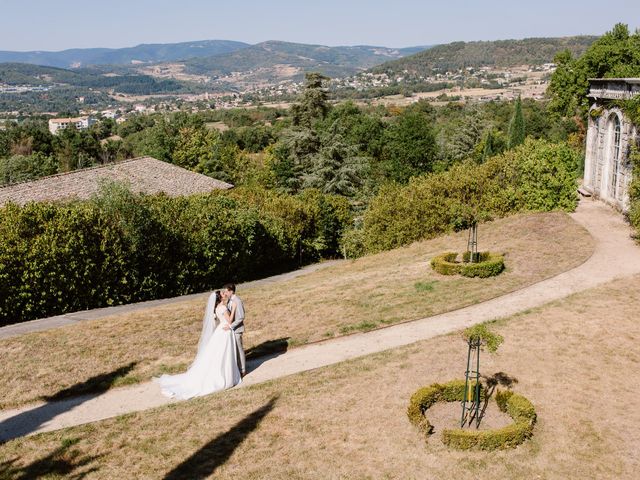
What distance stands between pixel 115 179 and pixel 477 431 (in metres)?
33.4

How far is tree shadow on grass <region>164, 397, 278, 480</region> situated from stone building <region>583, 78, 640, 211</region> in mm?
21946

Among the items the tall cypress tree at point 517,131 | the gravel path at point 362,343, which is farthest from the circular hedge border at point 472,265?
the tall cypress tree at point 517,131

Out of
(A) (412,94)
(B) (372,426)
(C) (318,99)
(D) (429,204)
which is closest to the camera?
(B) (372,426)

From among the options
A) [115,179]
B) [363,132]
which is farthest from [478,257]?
[363,132]

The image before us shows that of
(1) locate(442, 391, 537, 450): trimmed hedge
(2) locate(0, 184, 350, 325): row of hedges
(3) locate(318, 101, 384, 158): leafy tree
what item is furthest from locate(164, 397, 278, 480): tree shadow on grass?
(3) locate(318, 101, 384, 158): leafy tree

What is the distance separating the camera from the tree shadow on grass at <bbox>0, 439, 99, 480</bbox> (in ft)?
34.1

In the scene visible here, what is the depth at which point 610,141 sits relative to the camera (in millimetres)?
29859

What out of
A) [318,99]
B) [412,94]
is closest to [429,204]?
[318,99]

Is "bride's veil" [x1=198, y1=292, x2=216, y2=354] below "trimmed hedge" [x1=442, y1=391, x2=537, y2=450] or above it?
above

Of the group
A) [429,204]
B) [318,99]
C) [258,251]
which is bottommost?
[258,251]

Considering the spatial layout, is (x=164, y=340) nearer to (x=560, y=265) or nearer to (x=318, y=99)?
(x=560, y=265)

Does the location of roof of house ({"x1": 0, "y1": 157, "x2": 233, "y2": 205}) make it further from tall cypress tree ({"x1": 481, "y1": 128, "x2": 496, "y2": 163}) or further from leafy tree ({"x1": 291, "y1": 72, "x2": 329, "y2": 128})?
tall cypress tree ({"x1": 481, "y1": 128, "x2": 496, "y2": 163})

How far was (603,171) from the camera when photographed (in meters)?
31.0

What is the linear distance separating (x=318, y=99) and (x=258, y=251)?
31835 mm
